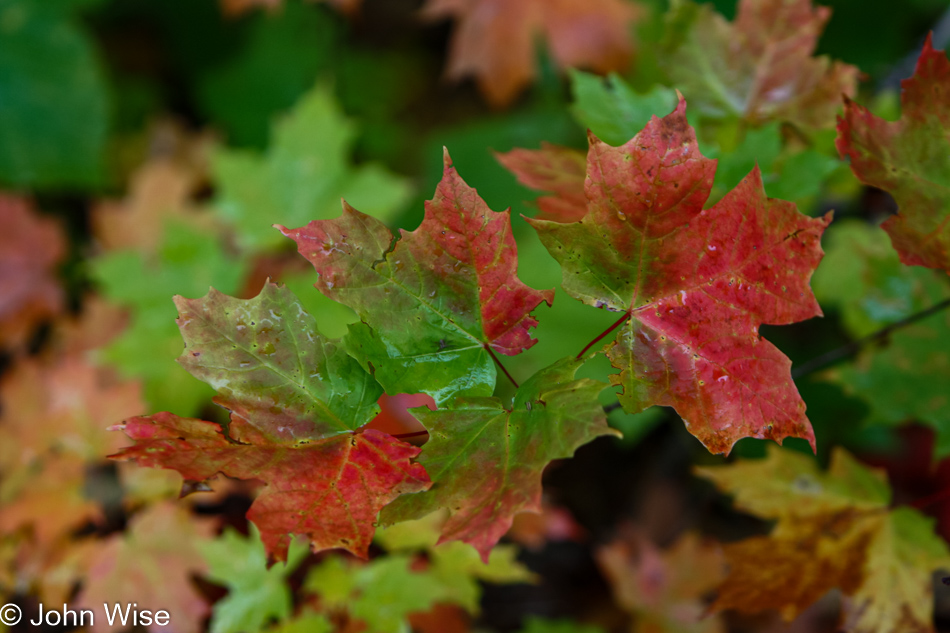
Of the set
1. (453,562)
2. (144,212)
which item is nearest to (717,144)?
(453,562)

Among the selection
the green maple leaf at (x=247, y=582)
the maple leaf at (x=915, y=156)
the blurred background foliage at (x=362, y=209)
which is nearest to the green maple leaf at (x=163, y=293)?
the blurred background foliage at (x=362, y=209)

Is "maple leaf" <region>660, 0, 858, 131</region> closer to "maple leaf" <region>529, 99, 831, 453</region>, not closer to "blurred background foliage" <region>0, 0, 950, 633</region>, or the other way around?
"blurred background foliage" <region>0, 0, 950, 633</region>

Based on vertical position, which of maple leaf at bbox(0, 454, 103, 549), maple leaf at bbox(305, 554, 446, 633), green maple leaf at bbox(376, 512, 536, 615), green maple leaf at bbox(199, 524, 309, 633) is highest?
green maple leaf at bbox(199, 524, 309, 633)

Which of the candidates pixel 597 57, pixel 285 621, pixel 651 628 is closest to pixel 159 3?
pixel 597 57

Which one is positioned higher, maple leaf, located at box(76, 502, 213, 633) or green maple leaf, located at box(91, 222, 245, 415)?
green maple leaf, located at box(91, 222, 245, 415)

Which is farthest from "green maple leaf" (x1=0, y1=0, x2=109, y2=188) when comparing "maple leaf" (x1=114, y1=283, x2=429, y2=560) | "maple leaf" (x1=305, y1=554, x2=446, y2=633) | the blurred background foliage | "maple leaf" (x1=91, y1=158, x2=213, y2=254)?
"maple leaf" (x1=114, y1=283, x2=429, y2=560)

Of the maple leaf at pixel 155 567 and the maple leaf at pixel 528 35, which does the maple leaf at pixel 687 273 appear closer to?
the maple leaf at pixel 155 567
